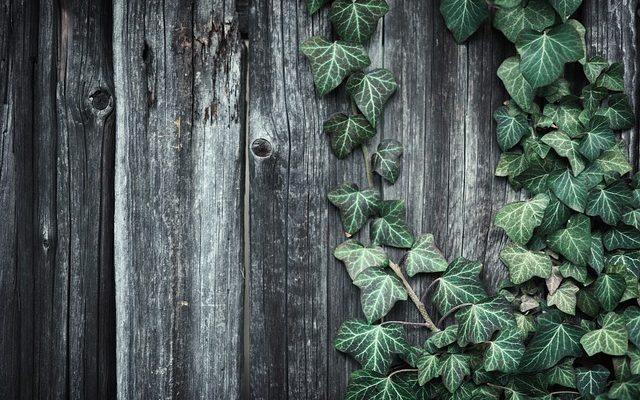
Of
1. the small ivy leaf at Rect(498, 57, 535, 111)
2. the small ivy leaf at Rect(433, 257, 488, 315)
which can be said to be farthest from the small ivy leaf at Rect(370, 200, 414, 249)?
the small ivy leaf at Rect(498, 57, 535, 111)

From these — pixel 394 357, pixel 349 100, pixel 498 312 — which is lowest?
pixel 394 357

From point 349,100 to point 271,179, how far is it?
348mm

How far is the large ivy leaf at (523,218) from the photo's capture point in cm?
198

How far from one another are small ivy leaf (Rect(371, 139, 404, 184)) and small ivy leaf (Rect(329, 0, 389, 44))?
12.8 inches

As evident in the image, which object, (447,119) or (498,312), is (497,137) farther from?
(498,312)

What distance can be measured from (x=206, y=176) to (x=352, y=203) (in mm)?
464

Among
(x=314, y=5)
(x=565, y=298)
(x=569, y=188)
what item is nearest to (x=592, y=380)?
(x=565, y=298)

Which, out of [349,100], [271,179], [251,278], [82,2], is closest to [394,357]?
[251,278]

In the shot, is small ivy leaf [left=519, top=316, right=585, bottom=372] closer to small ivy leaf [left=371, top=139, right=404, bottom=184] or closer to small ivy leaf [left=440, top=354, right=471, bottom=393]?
small ivy leaf [left=440, top=354, right=471, bottom=393]

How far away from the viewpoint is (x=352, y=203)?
6.59 ft

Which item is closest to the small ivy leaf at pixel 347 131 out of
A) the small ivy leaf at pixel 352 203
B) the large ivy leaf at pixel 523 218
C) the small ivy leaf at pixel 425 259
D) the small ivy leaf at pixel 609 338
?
the small ivy leaf at pixel 352 203

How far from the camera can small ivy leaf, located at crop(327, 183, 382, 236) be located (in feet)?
6.59

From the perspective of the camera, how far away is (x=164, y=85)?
2.02m

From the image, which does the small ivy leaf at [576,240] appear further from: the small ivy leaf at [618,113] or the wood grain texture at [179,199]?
the wood grain texture at [179,199]
